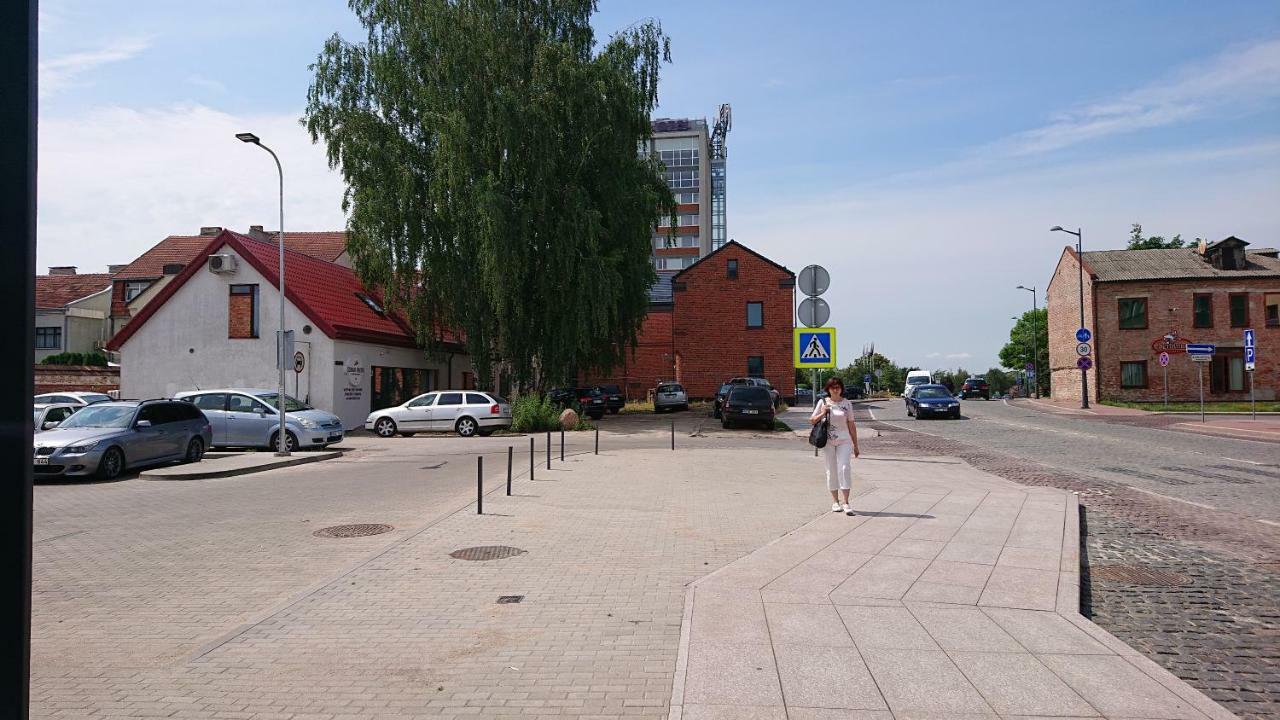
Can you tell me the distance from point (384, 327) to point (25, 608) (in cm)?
3425

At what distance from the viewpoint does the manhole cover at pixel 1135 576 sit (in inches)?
279

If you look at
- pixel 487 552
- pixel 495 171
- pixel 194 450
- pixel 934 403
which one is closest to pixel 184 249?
pixel 495 171

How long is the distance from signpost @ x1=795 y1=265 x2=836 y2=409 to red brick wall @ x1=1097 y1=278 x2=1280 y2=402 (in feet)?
128

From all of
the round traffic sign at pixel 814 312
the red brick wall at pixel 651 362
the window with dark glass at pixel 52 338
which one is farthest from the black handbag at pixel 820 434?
the window with dark glass at pixel 52 338

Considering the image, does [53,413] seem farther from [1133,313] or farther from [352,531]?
[1133,313]

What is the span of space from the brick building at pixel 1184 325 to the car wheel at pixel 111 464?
48.7 m

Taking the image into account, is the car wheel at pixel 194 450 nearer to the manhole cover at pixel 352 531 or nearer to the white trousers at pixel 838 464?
the manhole cover at pixel 352 531

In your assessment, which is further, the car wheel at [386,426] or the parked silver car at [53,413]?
the car wheel at [386,426]

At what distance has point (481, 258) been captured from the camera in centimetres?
2967

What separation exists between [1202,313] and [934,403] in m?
23.9

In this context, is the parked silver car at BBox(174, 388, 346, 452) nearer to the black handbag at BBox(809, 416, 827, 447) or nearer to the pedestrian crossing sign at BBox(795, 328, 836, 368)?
the pedestrian crossing sign at BBox(795, 328, 836, 368)

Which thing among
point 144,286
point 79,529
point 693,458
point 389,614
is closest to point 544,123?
point 693,458

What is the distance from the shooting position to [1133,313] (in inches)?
1901

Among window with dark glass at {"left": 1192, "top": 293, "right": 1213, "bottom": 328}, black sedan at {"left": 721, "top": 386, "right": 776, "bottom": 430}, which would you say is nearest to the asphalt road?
black sedan at {"left": 721, "top": 386, "right": 776, "bottom": 430}
